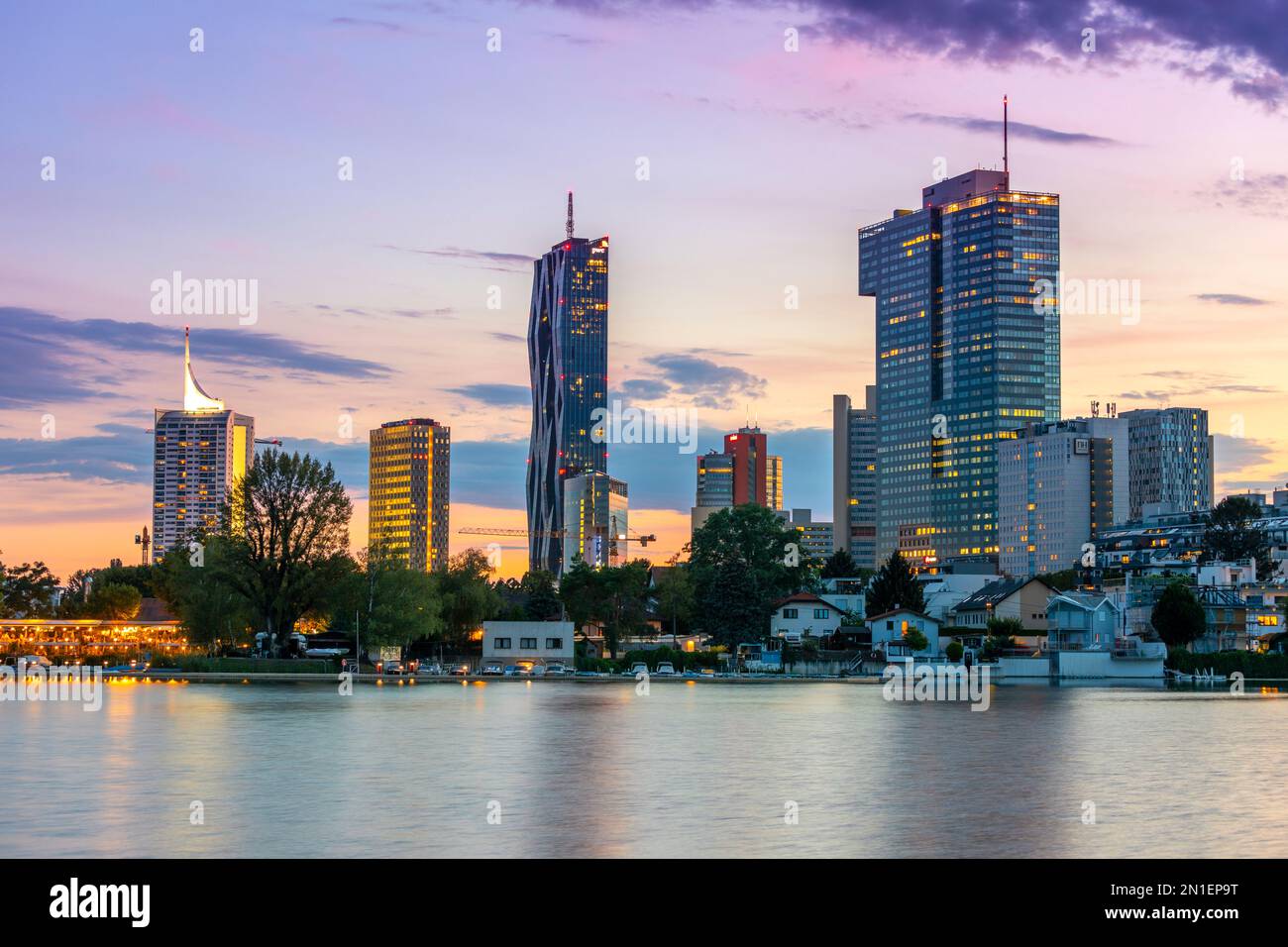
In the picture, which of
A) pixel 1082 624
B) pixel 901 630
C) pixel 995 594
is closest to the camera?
pixel 1082 624

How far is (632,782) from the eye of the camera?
5259cm

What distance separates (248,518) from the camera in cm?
13900

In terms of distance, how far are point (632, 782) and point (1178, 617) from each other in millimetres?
128805

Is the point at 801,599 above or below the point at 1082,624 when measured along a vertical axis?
above

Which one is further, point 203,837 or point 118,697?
point 118,697

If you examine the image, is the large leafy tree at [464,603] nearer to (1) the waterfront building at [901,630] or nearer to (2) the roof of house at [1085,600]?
(1) the waterfront building at [901,630]

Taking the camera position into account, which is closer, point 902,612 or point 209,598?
point 209,598

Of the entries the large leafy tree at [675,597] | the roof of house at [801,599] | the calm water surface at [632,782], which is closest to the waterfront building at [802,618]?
the roof of house at [801,599]

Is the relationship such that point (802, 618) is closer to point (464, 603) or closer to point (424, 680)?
point (464, 603)

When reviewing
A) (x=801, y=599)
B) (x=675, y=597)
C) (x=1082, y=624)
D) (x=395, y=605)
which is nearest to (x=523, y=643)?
(x=395, y=605)

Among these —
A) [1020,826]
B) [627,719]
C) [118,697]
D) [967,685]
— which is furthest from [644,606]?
[1020,826]

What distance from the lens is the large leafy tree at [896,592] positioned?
18538 centimetres

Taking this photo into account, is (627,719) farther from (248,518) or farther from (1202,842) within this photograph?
(248,518)
